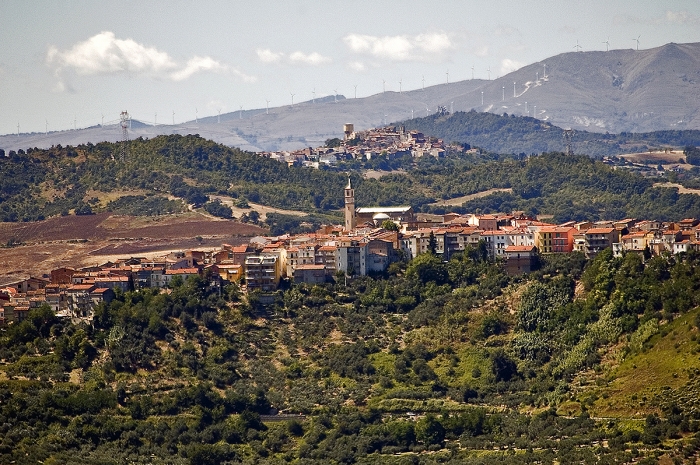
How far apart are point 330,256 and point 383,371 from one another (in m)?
11.0

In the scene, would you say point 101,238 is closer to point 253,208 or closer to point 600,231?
point 253,208

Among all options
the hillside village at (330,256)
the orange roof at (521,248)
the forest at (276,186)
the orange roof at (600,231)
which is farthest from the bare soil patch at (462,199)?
the orange roof at (521,248)

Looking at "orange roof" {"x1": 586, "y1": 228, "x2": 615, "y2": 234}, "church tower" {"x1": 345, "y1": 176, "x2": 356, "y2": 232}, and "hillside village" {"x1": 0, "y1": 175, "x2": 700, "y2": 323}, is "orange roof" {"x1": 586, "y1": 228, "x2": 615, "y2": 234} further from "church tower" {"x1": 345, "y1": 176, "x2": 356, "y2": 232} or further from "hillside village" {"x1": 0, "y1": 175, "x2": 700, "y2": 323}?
"church tower" {"x1": 345, "y1": 176, "x2": 356, "y2": 232}

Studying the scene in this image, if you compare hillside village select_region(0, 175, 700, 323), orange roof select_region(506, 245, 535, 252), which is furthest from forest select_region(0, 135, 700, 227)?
orange roof select_region(506, 245, 535, 252)

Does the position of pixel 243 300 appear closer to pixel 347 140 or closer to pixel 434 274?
pixel 434 274

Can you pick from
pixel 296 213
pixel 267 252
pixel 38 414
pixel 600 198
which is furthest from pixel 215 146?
pixel 38 414

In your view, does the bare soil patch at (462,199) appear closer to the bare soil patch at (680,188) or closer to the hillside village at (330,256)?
the bare soil patch at (680,188)

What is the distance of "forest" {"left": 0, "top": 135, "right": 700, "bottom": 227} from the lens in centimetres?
11581

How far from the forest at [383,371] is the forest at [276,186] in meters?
37.4

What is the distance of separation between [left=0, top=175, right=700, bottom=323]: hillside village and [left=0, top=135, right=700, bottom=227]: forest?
30108 millimetres

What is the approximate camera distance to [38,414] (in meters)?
57.4

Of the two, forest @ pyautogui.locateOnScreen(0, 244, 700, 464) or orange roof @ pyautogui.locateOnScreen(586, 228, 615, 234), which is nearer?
forest @ pyautogui.locateOnScreen(0, 244, 700, 464)

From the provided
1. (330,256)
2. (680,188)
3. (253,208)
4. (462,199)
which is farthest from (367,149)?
(330,256)

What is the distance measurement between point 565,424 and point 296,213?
62859 millimetres
